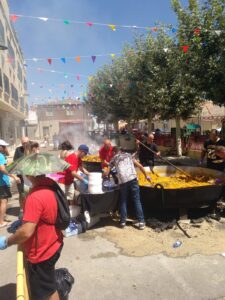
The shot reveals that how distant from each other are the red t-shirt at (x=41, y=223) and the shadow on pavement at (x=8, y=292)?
1.55m

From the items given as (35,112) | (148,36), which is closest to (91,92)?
(148,36)

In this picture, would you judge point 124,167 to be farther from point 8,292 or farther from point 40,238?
point 40,238

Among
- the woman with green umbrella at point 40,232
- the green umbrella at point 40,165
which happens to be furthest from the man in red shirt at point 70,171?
the woman with green umbrella at point 40,232

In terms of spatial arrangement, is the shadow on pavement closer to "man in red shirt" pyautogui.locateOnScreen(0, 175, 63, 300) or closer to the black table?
"man in red shirt" pyautogui.locateOnScreen(0, 175, 63, 300)

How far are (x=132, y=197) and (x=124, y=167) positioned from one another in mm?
652

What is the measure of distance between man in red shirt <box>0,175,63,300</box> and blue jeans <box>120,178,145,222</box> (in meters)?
3.21

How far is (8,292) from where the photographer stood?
390 centimetres

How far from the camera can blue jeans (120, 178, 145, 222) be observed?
19.4 feet

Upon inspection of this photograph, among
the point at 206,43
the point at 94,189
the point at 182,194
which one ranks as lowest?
the point at 182,194

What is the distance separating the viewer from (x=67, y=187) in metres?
6.18

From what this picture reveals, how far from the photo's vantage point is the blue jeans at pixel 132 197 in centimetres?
592

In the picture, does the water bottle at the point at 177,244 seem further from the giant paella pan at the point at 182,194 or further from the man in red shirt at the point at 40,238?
the man in red shirt at the point at 40,238

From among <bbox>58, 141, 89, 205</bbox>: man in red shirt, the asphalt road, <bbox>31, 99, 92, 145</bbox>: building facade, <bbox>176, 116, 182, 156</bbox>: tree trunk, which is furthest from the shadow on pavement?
<bbox>31, 99, 92, 145</bbox>: building facade

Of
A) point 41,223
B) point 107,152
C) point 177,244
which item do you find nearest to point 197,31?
point 107,152
